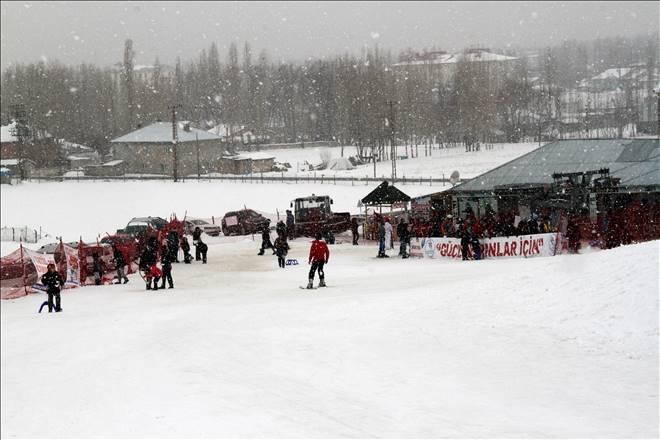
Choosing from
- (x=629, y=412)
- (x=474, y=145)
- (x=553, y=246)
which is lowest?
(x=629, y=412)

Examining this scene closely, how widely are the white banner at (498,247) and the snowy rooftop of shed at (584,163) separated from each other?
16.9 feet

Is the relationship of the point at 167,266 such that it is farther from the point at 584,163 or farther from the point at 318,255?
the point at 584,163

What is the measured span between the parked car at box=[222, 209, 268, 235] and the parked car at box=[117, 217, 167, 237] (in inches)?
174

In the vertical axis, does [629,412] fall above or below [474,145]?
below

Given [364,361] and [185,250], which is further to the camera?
[185,250]

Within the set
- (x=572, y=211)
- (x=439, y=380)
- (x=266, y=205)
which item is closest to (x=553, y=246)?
(x=572, y=211)

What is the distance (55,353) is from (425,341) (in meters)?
7.10

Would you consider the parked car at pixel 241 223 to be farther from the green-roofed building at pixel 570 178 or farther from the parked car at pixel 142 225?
the green-roofed building at pixel 570 178

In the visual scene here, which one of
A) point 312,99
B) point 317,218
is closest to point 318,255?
point 317,218

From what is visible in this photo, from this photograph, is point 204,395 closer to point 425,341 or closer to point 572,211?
point 425,341

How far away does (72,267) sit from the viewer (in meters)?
23.6

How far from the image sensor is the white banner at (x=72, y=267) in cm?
2346

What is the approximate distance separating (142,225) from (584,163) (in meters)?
17.6

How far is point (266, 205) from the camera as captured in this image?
4184 cm
